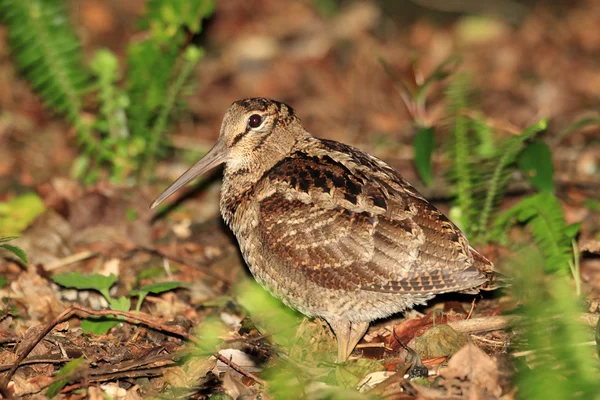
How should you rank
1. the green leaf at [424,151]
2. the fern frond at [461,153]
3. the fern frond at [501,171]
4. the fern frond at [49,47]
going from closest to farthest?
the fern frond at [501,171] < the fern frond at [461,153] < the green leaf at [424,151] < the fern frond at [49,47]

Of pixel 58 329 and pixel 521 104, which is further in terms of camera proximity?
pixel 521 104

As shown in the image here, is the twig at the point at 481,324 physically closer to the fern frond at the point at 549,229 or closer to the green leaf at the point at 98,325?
the fern frond at the point at 549,229

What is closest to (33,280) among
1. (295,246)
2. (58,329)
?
(58,329)

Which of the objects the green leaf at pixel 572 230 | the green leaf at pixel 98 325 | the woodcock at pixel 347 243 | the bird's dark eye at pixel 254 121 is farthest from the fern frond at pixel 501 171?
the green leaf at pixel 98 325

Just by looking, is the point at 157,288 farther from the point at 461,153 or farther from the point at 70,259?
the point at 461,153

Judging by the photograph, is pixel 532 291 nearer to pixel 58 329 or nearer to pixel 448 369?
pixel 448 369
